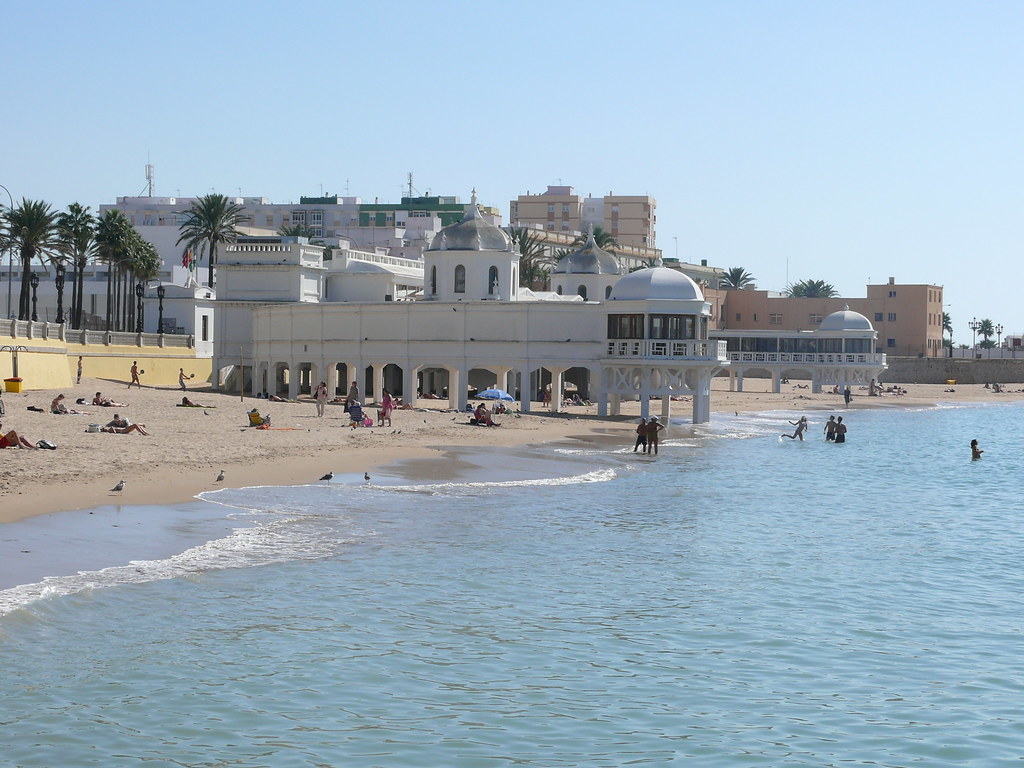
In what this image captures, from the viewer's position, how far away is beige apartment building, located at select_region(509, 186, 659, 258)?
16775 centimetres

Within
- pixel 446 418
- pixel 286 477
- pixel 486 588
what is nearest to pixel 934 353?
pixel 446 418

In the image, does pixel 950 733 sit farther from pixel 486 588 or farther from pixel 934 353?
pixel 934 353

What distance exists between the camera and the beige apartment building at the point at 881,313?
13275 centimetres

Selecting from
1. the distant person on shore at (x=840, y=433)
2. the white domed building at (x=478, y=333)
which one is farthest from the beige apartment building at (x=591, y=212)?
the distant person on shore at (x=840, y=433)

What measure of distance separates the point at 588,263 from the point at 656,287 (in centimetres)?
2194

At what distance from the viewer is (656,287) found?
5300 cm

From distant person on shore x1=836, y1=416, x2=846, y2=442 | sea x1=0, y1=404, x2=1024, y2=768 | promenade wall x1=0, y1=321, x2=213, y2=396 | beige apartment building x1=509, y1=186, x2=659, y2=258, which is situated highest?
beige apartment building x1=509, y1=186, x2=659, y2=258

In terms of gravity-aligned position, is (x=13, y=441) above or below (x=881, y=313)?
below

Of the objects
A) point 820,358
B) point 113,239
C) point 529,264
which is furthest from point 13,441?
point 529,264

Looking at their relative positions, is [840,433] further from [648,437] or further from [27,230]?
[27,230]

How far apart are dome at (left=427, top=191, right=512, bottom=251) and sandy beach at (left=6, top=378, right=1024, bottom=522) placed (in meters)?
7.46

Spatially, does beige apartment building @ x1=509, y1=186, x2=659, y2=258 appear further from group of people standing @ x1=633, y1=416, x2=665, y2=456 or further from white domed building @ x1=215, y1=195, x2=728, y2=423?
group of people standing @ x1=633, y1=416, x2=665, y2=456

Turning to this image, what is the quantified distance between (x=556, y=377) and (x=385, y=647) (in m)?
41.8

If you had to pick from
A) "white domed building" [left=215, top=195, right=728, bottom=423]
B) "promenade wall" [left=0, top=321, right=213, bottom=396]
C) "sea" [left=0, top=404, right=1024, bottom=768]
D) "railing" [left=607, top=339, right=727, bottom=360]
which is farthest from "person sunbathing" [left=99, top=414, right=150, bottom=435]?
"railing" [left=607, top=339, right=727, bottom=360]
